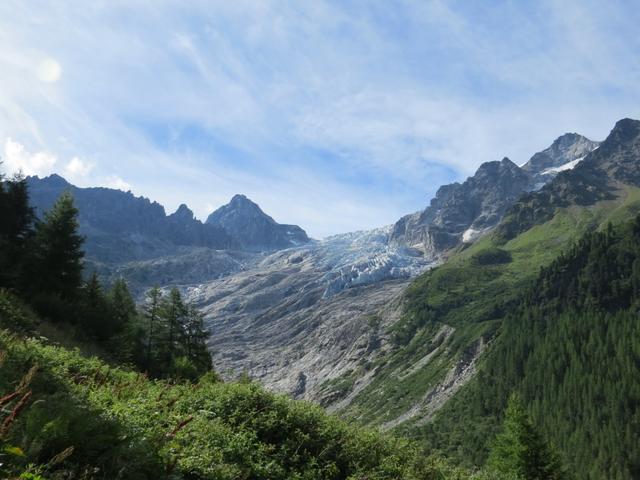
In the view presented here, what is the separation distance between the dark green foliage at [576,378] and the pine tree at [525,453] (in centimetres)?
7849

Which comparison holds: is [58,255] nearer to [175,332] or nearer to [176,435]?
[175,332]

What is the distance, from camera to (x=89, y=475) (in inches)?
261

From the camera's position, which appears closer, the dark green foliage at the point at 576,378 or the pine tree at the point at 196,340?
the pine tree at the point at 196,340

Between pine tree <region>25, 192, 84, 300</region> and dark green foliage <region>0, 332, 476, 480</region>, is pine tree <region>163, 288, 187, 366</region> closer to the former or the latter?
pine tree <region>25, 192, 84, 300</region>

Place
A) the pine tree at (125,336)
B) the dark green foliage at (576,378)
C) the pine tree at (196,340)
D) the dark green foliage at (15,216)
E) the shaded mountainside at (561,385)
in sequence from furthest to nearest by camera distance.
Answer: the shaded mountainside at (561,385) < the dark green foliage at (576,378) < the pine tree at (196,340) < the dark green foliage at (15,216) < the pine tree at (125,336)

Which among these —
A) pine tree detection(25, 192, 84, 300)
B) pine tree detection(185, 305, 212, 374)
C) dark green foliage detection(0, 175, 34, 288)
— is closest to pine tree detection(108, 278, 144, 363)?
pine tree detection(25, 192, 84, 300)

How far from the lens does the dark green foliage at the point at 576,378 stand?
122387 mm

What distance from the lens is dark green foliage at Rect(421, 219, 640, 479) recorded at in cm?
12239

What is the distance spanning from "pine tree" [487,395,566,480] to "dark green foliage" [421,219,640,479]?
78.5 metres

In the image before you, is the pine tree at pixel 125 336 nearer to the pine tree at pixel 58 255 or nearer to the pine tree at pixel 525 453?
the pine tree at pixel 58 255

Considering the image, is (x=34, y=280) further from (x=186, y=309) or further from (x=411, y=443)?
(x=411, y=443)

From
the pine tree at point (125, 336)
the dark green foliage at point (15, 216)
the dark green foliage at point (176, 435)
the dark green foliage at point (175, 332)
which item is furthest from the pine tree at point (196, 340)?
the dark green foliage at point (176, 435)

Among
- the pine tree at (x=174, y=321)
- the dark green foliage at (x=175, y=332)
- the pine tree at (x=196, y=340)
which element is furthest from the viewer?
the pine tree at (x=196, y=340)

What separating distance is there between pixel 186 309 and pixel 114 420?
44.5m
